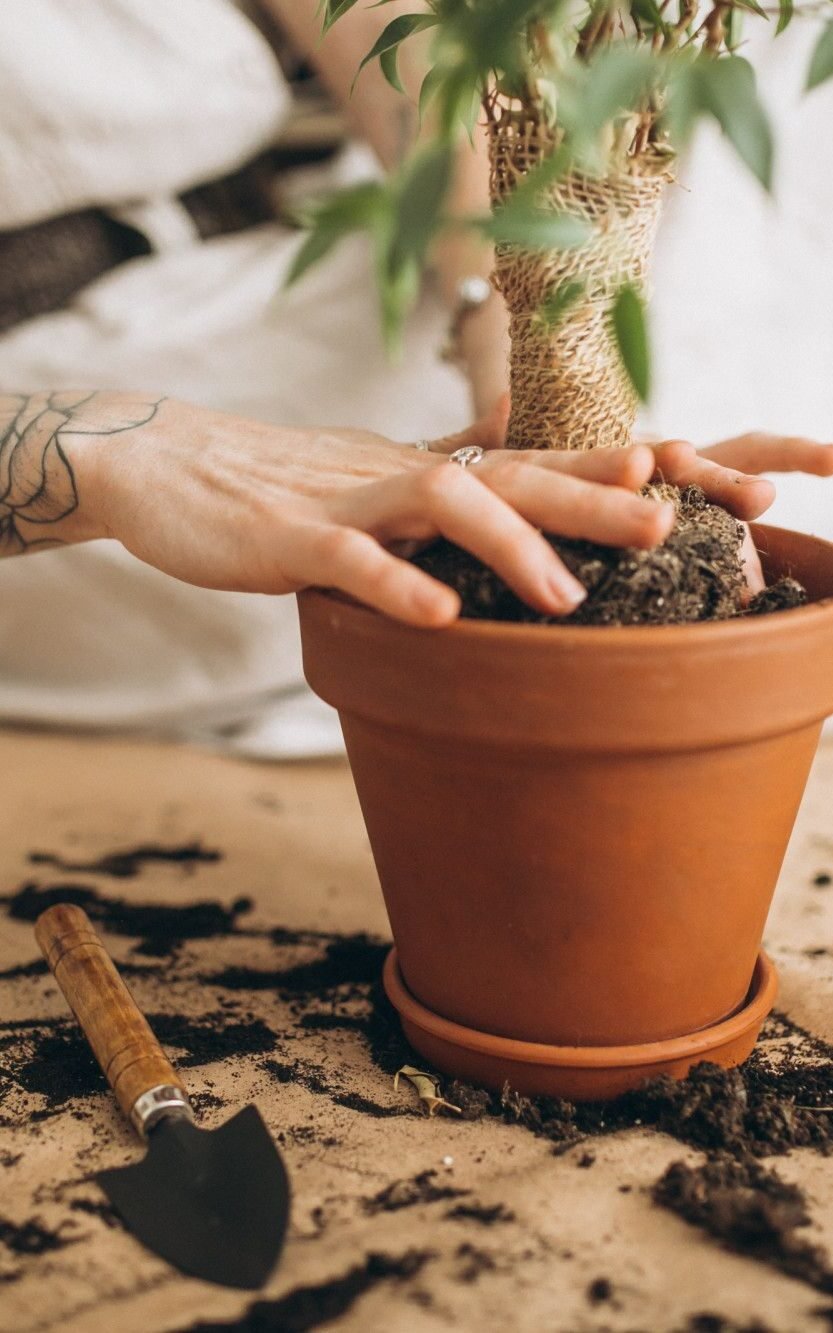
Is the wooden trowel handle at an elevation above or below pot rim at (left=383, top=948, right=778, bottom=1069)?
below

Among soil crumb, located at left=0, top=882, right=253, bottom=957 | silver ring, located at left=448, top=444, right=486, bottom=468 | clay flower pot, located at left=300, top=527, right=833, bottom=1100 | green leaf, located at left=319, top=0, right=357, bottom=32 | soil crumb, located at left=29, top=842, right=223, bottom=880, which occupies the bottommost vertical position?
soil crumb, located at left=29, top=842, right=223, bottom=880

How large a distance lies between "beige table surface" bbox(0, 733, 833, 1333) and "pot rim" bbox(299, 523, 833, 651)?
1.11 feet

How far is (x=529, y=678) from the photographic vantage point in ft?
2.27

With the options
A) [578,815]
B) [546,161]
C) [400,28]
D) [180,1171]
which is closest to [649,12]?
[400,28]

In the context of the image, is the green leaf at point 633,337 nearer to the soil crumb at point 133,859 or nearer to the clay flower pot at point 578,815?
the clay flower pot at point 578,815

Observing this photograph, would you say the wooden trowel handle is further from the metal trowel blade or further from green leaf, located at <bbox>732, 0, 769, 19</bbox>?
green leaf, located at <bbox>732, 0, 769, 19</bbox>

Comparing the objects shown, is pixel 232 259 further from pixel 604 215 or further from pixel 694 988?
pixel 694 988

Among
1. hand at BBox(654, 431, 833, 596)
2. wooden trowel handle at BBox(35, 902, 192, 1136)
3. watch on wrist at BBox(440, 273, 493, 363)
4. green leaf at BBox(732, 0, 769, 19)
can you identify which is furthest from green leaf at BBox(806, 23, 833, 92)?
watch on wrist at BBox(440, 273, 493, 363)

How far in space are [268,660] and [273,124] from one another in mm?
825

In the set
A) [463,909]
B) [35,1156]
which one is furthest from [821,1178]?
[35,1156]

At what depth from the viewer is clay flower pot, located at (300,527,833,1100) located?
69cm

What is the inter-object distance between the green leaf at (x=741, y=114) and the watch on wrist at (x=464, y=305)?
82 centimetres

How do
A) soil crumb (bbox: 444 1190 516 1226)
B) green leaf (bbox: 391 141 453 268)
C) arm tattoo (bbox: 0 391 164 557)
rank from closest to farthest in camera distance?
green leaf (bbox: 391 141 453 268), soil crumb (bbox: 444 1190 516 1226), arm tattoo (bbox: 0 391 164 557)

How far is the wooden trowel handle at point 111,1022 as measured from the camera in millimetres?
772
